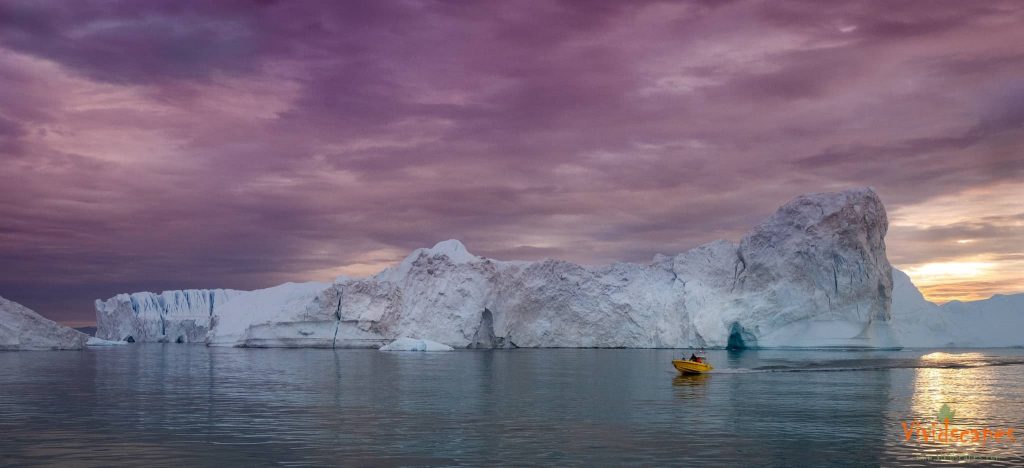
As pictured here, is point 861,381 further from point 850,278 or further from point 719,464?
point 850,278

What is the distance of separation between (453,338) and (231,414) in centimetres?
5302

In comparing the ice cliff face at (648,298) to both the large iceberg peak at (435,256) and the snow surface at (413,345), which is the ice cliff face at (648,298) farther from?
the snow surface at (413,345)

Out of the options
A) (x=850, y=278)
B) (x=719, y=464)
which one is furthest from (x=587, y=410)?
(x=850, y=278)

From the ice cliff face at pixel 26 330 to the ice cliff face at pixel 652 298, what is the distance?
54.4ft

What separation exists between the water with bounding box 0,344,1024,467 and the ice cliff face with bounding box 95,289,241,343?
83.7 meters

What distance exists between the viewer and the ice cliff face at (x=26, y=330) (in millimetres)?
60438

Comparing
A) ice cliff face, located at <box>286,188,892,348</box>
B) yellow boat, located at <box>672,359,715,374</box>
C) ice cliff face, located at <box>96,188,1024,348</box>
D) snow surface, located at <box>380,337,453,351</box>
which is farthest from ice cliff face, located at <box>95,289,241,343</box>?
yellow boat, located at <box>672,359,715,374</box>

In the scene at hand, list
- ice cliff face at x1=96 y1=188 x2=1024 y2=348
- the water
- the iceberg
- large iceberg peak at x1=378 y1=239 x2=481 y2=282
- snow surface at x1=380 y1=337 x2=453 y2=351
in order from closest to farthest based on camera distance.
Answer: the water
ice cliff face at x1=96 y1=188 x2=1024 y2=348
snow surface at x1=380 y1=337 x2=453 y2=351
large iceberg peak at x1=378 y1=239 x2=481 y2=282
the iceberg

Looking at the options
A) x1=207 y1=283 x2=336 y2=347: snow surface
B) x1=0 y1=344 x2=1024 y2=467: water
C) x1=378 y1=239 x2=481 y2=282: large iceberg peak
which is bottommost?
x1=0 y1=344 x2=1024 y2=467: water

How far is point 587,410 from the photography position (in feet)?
71.9

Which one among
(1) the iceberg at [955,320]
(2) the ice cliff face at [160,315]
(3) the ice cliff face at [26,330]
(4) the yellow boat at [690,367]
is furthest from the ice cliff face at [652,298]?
(2) the ice cliff face at [160,315]

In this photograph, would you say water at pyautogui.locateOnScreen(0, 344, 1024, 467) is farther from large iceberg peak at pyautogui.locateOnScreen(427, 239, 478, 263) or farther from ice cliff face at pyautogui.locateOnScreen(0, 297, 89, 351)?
Answer: large iceberg peak at pyautogui.locateOnScreen(427, 239, 478, 263)

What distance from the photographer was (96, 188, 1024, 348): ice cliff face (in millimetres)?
66250

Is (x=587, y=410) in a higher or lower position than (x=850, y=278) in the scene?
lower
